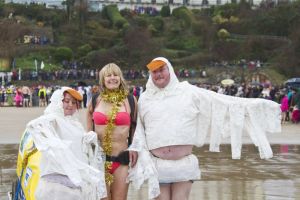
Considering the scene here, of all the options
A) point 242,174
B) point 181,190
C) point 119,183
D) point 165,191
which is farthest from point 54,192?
point 242,174

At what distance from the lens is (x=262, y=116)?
24.9ft

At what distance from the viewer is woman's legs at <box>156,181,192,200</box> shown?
7.40 meters

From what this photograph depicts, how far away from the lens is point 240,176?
12.7m

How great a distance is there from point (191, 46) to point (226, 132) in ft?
288

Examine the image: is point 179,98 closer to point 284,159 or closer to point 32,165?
point 32,165

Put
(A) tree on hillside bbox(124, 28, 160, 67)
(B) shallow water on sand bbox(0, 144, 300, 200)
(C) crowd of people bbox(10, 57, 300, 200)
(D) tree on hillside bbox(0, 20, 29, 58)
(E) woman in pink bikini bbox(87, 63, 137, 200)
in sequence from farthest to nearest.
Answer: (A) tree on hillside bbox(124, 28, 160, 67)
(D) tree on hillside bbox(0, 20, 29, 58)
(B) shallow water on sand bbox(0, 144, 300, 200)
(E) woman in pink bikini bbox(87, 63, 137, 200)
(C) crowd of people bbox(10, 57, 300, 200)

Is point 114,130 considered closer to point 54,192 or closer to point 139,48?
point 54,192

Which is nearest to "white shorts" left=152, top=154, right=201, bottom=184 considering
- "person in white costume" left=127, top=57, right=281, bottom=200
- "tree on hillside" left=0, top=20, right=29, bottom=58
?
"person in white costume" left=127, top=57, right=281, bottom=200

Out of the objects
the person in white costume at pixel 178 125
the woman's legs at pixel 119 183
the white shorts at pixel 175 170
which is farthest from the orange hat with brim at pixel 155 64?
the woman's legs at pixel 119 183

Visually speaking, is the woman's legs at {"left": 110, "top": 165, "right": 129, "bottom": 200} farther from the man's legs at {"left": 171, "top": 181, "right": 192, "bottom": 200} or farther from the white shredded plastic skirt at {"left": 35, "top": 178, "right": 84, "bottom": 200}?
the white shredded plastic skirt at {"left": 35, "top": 178, "right": 84, "bottom": 200}

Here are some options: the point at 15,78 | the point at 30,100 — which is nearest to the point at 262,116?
the point at 30,100

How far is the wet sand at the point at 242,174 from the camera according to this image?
35.3 ft

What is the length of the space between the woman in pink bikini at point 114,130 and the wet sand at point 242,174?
9.66ft

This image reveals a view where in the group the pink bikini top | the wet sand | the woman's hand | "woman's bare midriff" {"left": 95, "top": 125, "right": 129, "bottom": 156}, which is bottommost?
the wet sand
